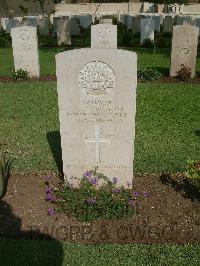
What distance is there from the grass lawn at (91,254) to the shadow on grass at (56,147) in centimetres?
165

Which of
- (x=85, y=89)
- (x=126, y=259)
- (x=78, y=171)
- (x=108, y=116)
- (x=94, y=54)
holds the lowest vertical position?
(x=126, y=259)

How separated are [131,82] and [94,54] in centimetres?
56

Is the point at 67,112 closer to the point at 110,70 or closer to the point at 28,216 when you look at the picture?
the point at 110,70

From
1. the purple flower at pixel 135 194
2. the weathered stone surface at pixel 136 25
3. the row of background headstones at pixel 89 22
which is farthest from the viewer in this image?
the row of background headstones at pixel 89 22

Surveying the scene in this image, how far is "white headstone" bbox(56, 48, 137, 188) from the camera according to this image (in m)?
4.41

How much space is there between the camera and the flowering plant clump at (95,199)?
4676 millimetres

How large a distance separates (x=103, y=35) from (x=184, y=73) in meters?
2.80

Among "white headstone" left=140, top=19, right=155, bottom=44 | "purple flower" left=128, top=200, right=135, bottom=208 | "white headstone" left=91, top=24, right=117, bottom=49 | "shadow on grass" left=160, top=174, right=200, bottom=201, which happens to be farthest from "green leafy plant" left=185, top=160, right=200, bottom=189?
"white headstone" left=140, top=19, right=155, bottom=44

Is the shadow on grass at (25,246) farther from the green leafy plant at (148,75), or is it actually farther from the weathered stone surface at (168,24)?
the weathered stone surface at (168,24)

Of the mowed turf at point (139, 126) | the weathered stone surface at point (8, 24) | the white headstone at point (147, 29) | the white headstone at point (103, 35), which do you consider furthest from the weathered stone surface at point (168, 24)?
the mowed turf at point (139, 126)

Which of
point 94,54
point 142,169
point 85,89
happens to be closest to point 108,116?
point 85,89

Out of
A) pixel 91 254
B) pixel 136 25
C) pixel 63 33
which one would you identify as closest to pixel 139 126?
pixel 91 254

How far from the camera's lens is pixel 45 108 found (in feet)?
29.7

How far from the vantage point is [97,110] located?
4672 millimetres
